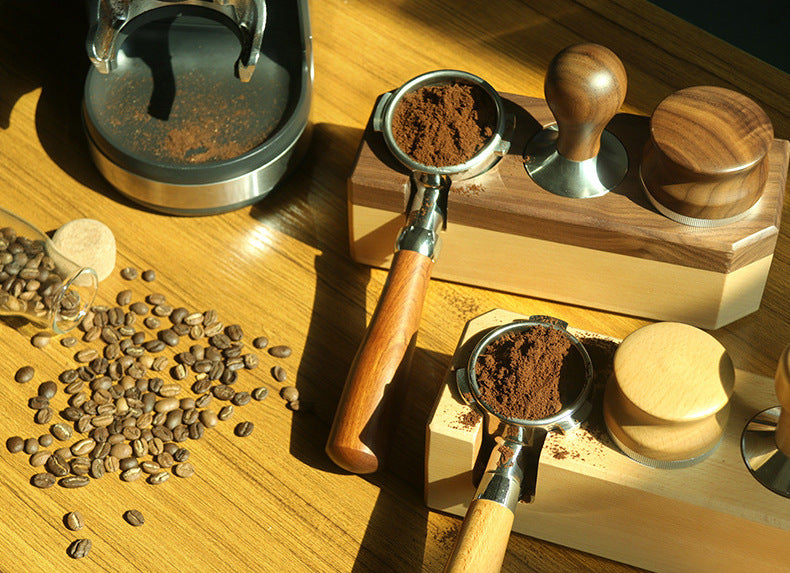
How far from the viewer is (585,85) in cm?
74

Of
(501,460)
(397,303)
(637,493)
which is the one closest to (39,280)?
(397,303)

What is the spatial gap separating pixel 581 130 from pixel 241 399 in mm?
408

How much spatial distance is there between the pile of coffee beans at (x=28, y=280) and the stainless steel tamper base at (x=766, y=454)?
640mm

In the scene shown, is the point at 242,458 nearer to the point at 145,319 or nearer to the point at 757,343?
the point at 145,319

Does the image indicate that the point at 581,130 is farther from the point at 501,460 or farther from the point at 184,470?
the point at 184,470

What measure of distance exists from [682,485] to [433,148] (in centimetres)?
38

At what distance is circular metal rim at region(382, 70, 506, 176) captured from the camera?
83 cm

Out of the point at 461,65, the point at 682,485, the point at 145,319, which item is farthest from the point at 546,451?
the point at 461,65

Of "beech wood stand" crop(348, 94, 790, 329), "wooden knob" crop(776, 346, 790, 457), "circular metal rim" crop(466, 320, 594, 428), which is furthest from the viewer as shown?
"beech wood stand" crop(348, 94, 790, 329)

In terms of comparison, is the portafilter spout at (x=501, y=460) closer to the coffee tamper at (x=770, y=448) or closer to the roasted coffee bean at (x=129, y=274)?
the coffee tamper at (x=770, y=448)

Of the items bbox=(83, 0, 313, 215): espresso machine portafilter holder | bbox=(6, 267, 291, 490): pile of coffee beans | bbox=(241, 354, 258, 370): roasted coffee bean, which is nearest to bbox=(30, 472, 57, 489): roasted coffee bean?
bbox=(6, 267, 291, 490): pile of coffee beans

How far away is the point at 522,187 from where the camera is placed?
0.83m

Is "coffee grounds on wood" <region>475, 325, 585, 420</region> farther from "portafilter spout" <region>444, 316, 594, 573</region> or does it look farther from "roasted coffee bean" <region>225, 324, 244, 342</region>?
"roasted coffee bean" <region>225, 324, 244, 342</region>

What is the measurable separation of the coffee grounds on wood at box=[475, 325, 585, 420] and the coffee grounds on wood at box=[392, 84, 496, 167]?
21 cm
